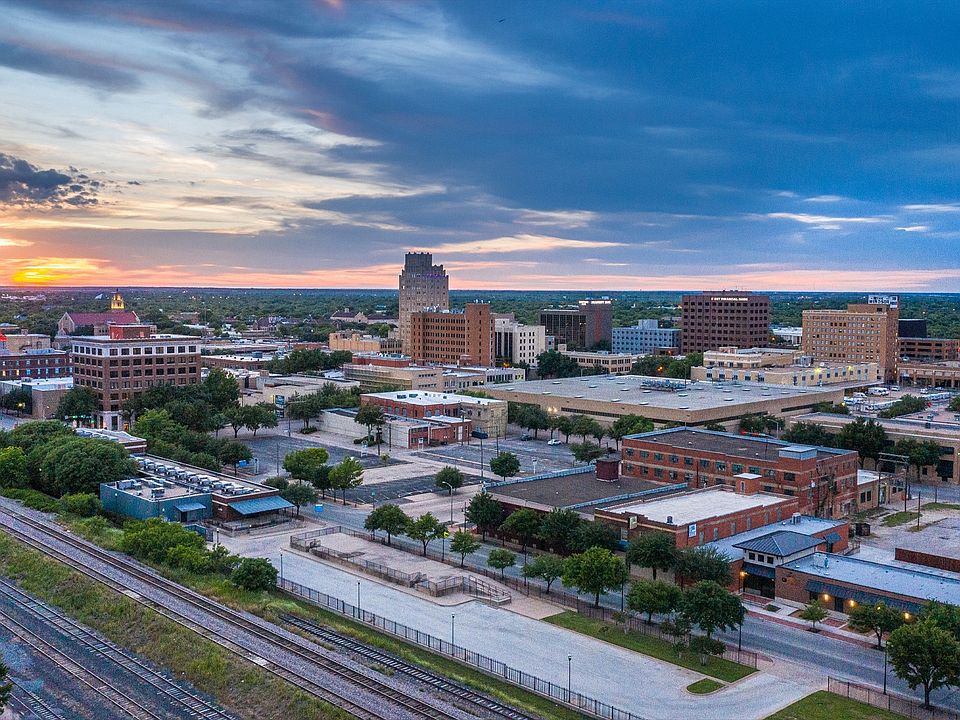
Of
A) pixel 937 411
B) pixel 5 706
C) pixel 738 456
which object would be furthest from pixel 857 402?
pixel 5 706

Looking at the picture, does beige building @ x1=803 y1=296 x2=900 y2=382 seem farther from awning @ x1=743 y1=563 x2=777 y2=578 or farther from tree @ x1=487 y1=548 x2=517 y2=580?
tree @ x1=487 y1=548 x2=517 y2=580

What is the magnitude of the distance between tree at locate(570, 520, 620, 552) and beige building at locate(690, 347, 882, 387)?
101969mm

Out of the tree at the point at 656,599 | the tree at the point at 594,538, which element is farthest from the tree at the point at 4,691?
the tree at the point at 594,538

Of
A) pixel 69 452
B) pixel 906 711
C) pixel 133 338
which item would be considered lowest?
pixel 906 711

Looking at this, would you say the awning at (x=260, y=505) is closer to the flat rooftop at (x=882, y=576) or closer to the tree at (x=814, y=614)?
the flat rooftop at (x=882, y=576)

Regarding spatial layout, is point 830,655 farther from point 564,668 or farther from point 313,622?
point 313,622

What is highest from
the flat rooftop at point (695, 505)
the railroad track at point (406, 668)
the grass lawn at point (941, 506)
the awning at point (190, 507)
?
the flat rooftop at point (695, 505)

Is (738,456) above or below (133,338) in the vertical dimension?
below

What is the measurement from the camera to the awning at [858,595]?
52094 millimetres

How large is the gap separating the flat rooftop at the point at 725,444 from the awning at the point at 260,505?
107 feet

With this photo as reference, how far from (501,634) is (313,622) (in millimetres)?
10779

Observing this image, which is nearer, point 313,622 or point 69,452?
point 313,622

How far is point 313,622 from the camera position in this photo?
171 feet

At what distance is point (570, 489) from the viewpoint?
246 feet
